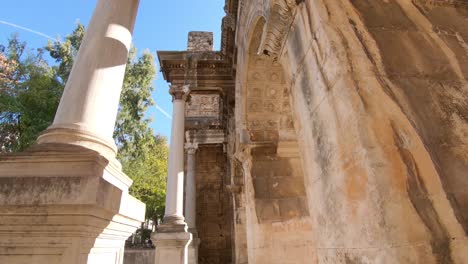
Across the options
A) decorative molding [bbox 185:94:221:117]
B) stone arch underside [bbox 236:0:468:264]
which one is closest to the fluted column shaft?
stone arch underside [bbox 236:0:468:264]

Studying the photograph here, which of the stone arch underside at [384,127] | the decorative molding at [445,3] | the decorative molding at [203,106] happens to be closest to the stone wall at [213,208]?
the decorative molding at [203,106]

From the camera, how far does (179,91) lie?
33.8ft

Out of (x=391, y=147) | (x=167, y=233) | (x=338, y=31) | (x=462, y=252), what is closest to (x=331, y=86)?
(x=338, y=31)

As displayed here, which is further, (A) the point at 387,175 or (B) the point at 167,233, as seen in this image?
(B) the point at 167,233

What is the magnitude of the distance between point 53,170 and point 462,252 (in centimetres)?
278

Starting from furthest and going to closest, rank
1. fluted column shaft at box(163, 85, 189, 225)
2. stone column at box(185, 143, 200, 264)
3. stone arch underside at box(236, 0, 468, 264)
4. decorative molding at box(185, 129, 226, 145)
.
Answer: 1. decorative molding at box(185, 129, 226, 145)
2. stone column at box(185, 143, 200, 264)
3. fluted column shaft at box(163, 85, 189, 225)
4. stone arch underside at box(236, 0, 468, 264)

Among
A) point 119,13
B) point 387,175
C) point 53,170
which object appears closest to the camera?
point 387,175

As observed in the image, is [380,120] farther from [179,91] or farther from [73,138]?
[179,91]

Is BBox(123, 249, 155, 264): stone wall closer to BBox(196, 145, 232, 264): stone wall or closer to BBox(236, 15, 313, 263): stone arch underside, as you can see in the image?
BBox(196, 145, 232, 264): stone wall

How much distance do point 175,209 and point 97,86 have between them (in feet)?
23.3

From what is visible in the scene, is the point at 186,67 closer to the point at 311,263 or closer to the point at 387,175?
the point at 311,263

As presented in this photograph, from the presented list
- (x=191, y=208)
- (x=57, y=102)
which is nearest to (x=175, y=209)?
(x=191, y=208)

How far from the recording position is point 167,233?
28.6 feet

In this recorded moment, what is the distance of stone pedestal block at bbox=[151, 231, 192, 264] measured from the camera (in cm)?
849
